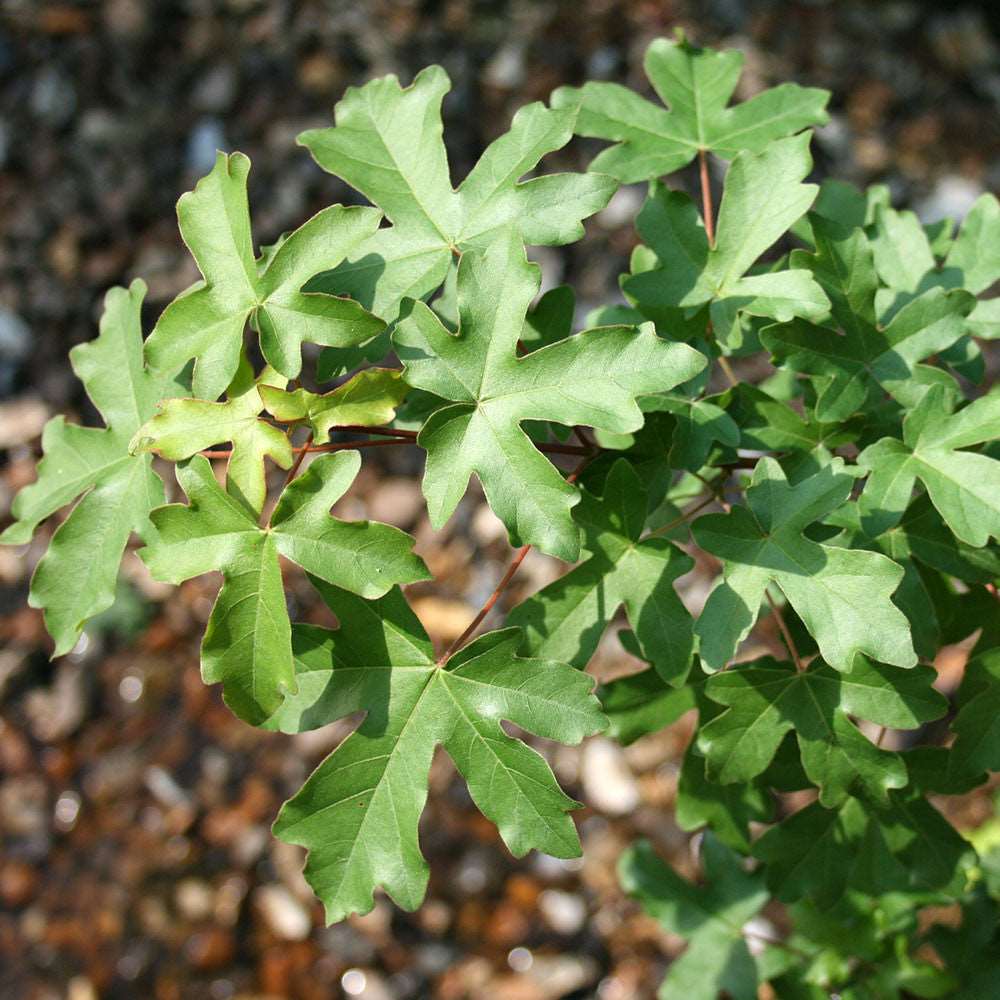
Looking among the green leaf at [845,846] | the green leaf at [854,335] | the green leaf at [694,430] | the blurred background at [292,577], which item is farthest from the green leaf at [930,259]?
the blurred background at [292,577]

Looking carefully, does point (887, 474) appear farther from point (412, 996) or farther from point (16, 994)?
point (16, 994)

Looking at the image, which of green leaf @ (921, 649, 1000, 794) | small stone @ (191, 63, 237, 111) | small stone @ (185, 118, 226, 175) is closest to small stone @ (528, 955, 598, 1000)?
green leaf @ (921, 649, 1000, 794)

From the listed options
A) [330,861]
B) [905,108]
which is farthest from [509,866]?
[905,108]

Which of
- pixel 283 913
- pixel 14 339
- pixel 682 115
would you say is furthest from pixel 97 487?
pixel 14 339

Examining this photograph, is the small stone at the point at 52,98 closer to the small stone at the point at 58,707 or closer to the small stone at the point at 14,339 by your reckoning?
the small stone at the point at 14,339

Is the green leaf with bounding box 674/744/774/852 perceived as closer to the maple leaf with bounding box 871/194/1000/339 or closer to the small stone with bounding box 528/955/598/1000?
the maple leaf with bounding box 871/194/1000/339

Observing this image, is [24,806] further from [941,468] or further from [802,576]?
[941,468]

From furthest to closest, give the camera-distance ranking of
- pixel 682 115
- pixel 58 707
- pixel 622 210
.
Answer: pixel 622 210 < pixel 58 707 < pixel 682 115
